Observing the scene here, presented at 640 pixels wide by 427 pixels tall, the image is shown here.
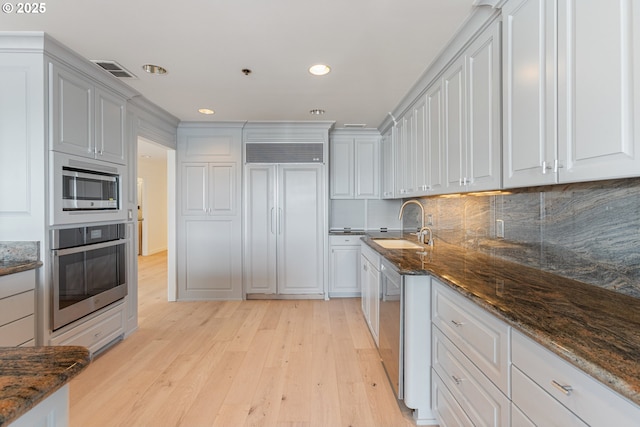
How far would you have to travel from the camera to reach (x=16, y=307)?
186 centimetres

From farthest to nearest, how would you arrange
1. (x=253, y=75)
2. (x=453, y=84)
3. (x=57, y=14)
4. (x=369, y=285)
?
(x=369, y=285)
(x=253, y=75)
(x=453, y=84)
(x=57, y=14)

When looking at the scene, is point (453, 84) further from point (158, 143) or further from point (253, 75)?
point (158, 143)

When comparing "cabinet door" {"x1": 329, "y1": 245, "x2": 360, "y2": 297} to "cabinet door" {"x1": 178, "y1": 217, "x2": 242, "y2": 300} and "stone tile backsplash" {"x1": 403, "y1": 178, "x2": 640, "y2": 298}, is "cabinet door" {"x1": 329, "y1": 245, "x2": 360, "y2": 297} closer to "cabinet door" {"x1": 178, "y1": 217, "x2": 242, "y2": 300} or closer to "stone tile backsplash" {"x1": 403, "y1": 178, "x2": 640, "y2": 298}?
"cabinet door" {"x1": 178, "y1": 217, "x2": 242, "y2": 300}

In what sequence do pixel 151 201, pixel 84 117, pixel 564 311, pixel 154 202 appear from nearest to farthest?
pixel 564 311
pixel 84 117
pixel 151 201
pixel 154 202

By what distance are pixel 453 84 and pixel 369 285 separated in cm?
191

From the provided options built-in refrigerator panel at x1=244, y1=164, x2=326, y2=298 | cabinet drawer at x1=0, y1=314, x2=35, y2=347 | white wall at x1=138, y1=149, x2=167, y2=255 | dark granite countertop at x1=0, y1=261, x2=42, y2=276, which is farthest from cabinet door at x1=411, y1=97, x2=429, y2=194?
white wall at x1=138, y1=149, x2=167, y2=255

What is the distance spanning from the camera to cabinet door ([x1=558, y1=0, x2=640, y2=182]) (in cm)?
92

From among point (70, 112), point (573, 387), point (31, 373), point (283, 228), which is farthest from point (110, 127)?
point (573, 387)

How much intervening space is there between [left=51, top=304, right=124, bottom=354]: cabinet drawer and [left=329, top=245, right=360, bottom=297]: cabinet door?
2490 mm

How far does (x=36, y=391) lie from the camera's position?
0.61m

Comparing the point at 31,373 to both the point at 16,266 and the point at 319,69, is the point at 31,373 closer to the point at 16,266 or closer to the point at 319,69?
the point at 16,266

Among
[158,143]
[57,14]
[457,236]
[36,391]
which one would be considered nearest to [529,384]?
[36,391]

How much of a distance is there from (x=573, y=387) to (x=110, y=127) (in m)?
3.38

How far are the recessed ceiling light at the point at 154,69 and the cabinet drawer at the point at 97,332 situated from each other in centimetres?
211
